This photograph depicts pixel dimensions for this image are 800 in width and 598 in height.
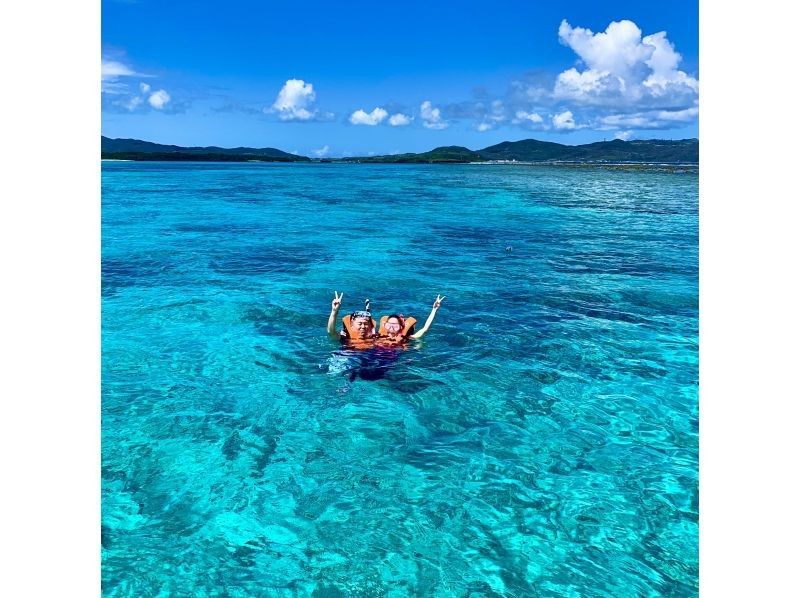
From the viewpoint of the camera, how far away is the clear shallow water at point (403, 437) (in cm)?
604

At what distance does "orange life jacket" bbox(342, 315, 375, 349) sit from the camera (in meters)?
11.0

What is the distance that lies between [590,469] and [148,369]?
28.2ft

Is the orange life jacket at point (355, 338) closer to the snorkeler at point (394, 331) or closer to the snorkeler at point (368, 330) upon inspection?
the snorkeler at point (368, 330)

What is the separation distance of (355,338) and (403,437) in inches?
119

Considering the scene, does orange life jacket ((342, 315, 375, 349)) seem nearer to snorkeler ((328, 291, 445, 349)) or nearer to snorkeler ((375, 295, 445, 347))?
snorkeler ((328, 291, 445, 349))

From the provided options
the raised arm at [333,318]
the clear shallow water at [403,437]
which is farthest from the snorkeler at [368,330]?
the clear shallow water at [403,437]

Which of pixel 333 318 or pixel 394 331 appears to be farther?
pixel 394 331

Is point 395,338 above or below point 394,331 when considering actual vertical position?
below

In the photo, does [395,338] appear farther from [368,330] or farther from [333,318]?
[333,318]

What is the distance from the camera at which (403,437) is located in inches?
336

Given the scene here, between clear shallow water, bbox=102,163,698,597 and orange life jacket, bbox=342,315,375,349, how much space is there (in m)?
0.48

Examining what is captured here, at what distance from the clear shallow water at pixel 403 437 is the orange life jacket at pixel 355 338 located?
1.56ft

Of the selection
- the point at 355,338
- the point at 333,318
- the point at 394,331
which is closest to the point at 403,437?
the point at 355,338

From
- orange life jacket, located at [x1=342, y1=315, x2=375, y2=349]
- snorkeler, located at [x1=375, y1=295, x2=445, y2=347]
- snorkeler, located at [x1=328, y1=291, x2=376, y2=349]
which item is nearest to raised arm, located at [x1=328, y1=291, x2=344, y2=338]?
snorkeler, located at [x1=328, y1=291, x2=376, y2=349]
